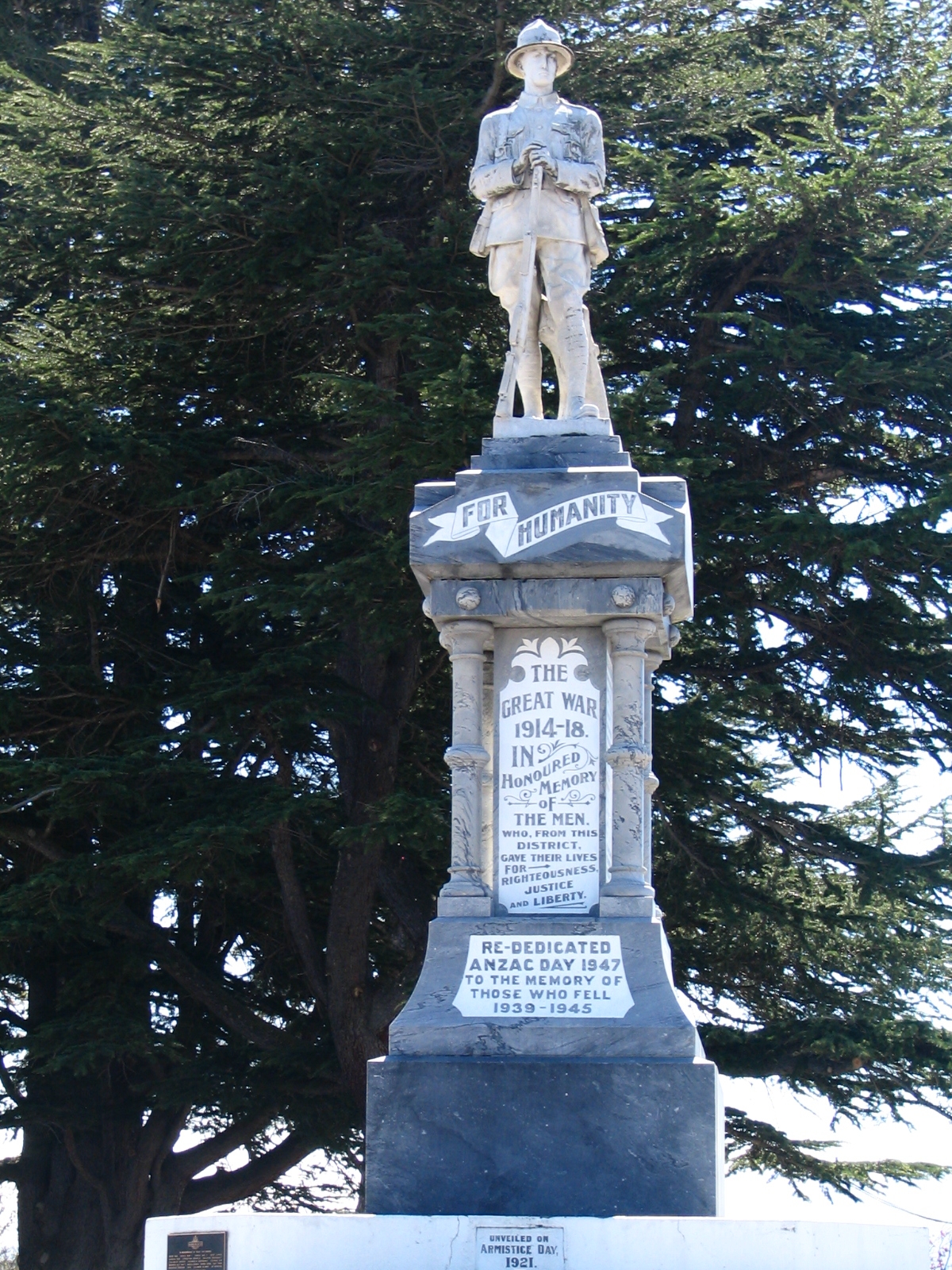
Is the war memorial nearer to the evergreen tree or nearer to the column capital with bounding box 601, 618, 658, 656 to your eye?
the column capital with bounding box 601, 618, 658, 656

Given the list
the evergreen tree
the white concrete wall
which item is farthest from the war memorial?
the evergreen tree

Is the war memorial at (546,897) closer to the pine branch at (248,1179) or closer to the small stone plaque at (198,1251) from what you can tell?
the small stone plaque at (198,1251)

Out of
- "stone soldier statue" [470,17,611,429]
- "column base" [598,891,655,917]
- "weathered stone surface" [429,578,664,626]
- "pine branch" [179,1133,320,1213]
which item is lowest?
"pine branch" [179,1133,320,1213]

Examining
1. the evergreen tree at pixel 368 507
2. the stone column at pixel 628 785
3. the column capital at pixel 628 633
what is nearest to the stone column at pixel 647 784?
the stone column at pixel 628 785

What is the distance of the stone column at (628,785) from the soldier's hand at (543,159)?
2683mm

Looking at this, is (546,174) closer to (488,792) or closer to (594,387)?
(594,387)

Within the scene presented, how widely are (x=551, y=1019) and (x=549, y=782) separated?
128 cm

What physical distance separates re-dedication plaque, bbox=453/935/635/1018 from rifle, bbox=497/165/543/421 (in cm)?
300

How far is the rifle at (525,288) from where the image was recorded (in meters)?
11.4

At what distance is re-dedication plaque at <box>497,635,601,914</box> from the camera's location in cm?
1054

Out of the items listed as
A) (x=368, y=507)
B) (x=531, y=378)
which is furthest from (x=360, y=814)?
(x=531, y=378)

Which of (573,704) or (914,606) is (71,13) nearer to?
(914,606)

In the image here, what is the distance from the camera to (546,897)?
34.5 feet

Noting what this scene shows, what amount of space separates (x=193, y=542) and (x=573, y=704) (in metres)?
9.29
